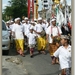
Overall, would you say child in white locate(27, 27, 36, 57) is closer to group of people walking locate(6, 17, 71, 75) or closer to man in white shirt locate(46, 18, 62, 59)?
group of people walking locate(6, 17, 71, 75)

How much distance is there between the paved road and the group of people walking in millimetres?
40

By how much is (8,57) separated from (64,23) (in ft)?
2.03

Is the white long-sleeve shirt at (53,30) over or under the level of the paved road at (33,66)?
over

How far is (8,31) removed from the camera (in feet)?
12.1

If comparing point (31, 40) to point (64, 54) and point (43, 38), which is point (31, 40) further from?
point (64, 54)

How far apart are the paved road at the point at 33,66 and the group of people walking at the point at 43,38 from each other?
0.04 metres

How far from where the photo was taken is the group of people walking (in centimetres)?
374

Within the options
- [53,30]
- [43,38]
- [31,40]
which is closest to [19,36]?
[31,40]

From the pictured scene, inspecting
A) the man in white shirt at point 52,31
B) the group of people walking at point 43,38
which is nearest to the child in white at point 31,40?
the group of people walking at point 43,38

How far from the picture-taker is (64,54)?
148 inches

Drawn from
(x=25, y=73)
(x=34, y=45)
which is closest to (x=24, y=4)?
(x=34, y=45)

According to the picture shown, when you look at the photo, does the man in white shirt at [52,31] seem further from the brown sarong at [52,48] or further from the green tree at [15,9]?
the green tree at [15,9]

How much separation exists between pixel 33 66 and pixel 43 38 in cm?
28

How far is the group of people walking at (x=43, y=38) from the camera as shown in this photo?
3.74 meters
